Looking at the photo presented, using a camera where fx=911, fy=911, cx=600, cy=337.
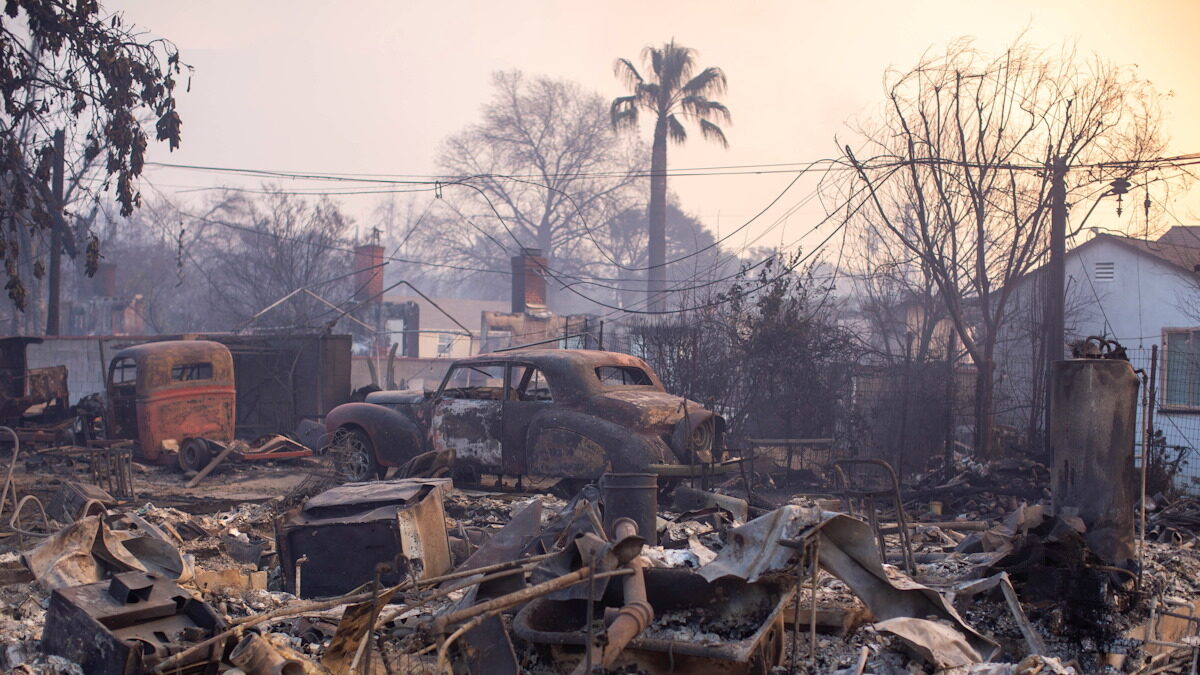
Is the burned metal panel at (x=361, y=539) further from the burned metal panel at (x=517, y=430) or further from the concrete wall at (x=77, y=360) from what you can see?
the concrete wall at (x=77, y=360)

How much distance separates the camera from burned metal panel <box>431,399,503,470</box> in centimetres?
972

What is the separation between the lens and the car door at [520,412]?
→ 31.3 ft

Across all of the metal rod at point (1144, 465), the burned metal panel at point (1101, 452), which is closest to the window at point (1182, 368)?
the metal rod at point (1144, 465)

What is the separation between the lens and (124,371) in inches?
570

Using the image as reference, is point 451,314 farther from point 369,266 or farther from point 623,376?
point 623,376

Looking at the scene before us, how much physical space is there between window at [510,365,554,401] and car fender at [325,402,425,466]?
1815 millimetres

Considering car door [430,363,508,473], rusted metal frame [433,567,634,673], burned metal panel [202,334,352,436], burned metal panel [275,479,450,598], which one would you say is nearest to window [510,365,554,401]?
Result: car door [430,363,508,473]

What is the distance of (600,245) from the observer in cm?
4625

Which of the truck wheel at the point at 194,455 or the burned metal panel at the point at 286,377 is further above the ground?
the burned metal panel at the point at 286,377

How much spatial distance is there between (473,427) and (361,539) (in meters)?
4.13

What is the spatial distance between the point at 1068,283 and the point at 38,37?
58.3 ft

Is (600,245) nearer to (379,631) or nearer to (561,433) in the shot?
(561,433)

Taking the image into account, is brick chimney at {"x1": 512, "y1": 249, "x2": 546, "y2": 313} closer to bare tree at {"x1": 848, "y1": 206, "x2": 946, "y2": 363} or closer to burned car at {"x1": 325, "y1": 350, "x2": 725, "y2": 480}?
bare tree at {"x1": 848, "y1": 206, "x2": 946, "y2": 363}

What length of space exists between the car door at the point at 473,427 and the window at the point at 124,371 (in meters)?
6.76
